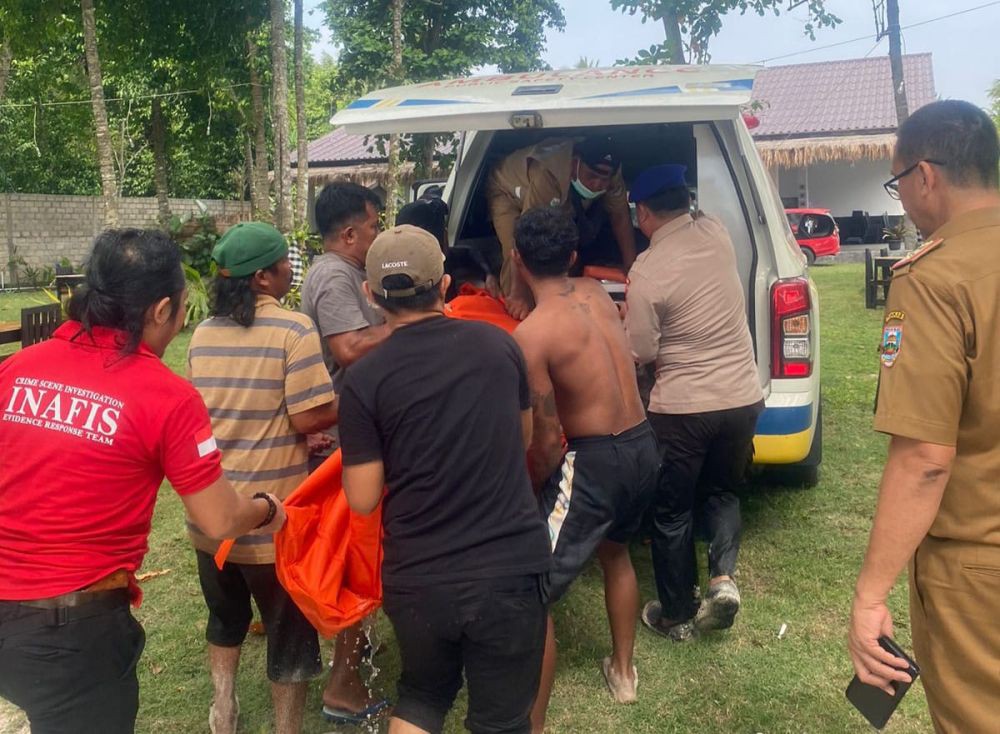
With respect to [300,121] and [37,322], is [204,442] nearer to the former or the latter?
[37,322]

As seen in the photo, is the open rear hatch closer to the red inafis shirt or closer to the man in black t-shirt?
the man in black t-shirt

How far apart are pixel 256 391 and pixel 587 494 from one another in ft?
3.71

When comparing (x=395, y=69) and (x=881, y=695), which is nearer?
(x=881, y=695)

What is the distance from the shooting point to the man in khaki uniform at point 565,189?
425cm

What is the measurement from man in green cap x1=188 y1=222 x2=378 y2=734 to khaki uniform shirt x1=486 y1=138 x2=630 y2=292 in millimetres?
1546

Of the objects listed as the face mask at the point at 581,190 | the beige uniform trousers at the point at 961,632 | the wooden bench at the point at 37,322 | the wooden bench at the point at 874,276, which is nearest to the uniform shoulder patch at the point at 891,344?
the beige uniform trousers at the point at 961,632

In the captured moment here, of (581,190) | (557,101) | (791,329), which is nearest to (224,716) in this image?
(557,101)

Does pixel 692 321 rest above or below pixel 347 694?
above

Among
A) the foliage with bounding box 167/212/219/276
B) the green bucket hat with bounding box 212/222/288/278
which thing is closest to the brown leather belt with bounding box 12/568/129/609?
the green bucket hat with bounding box 212/222/288/278

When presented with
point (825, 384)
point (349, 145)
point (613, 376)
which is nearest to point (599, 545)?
point (613, 376)

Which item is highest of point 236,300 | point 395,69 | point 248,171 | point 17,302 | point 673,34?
point 395,69

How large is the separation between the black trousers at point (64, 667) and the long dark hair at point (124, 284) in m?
0.62

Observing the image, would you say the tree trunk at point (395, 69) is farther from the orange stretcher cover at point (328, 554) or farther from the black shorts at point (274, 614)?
the orange stretcher cover at point (328, 554)

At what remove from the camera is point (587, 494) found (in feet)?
9.50
